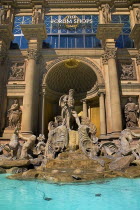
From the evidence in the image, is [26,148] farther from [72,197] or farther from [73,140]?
[72,197]

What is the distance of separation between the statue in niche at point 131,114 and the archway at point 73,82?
3240 millimetres

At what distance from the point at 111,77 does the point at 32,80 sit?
7367mm

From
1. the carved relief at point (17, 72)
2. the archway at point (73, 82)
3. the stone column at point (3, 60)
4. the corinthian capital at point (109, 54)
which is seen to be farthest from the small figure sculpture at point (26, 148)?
the corinthian capital at point (109, 54)

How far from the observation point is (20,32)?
71.1ft

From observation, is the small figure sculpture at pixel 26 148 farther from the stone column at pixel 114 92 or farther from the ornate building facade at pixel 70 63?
the stone column at pixel 114 92

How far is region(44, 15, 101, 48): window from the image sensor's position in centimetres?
2044

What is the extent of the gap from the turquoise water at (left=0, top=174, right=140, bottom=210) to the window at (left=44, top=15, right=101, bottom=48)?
667 inches

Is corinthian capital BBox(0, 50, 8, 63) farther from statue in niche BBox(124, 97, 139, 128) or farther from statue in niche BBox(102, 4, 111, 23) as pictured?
statue in niche BBox(124, 97, 139, 128)

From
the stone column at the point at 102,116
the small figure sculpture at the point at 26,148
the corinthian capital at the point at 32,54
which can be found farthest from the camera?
the corinthian capital at the point at 32,54

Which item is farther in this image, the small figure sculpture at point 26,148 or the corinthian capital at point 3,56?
the corinthian capital at point 3,56

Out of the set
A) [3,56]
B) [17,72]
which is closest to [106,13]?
[17,72]

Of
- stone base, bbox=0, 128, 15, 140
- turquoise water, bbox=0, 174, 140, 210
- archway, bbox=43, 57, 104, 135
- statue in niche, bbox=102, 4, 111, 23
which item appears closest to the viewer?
turquoise water, bbox=0, 174, 140, 210

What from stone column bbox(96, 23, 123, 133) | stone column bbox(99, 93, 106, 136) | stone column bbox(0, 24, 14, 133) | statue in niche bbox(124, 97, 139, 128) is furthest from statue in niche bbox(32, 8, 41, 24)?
statue in niche bbox(124, 97, 139, 128)

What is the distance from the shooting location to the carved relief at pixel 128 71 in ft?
60.5
